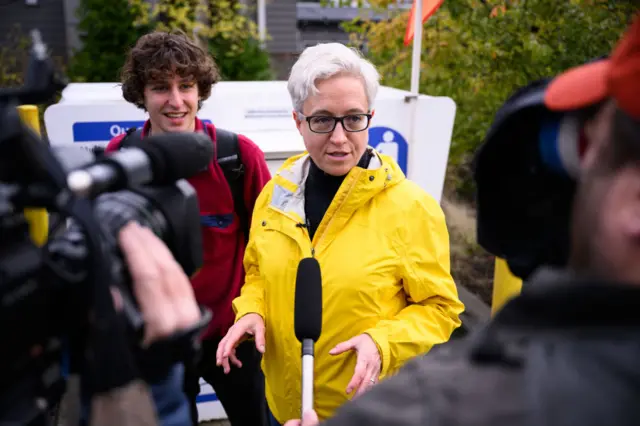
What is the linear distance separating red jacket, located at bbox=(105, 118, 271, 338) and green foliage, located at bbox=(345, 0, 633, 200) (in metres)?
2.34

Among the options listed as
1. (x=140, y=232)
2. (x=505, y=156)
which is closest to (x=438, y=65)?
(x=505, y=156)

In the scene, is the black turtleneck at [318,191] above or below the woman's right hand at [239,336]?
above

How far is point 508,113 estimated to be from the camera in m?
1.10

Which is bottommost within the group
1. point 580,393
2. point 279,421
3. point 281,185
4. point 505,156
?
point 279,421

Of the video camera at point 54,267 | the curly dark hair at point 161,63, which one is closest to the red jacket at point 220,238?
the curly dark hair at point 161,63

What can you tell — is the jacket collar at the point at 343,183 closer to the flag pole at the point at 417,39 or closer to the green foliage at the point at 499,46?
the flag pole at the point at 417,39

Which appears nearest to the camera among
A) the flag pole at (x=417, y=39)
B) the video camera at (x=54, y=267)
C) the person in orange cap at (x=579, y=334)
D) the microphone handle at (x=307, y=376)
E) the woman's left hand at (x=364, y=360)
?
the person in orange cap at (x=579, y=334)

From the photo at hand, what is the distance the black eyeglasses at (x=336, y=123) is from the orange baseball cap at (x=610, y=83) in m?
1.31

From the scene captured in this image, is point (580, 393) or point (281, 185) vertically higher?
point (580, 393)

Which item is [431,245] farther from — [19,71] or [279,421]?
[19,71]

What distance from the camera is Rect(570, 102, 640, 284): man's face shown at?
31.2 inches

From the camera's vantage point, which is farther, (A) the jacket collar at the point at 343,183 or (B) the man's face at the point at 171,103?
(B) the man's face at the point at 171,103

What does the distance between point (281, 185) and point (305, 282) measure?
511 millimetres

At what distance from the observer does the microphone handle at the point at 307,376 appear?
169 cm
